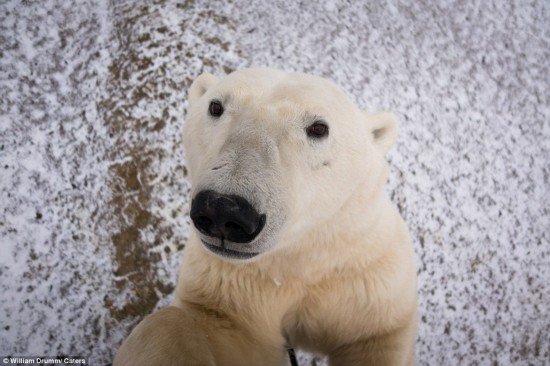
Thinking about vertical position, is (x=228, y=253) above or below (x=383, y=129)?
below

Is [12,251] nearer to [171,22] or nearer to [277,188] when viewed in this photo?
[171,22]

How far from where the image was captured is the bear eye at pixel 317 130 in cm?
176

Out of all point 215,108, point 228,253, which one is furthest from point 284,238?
A: point 215,108

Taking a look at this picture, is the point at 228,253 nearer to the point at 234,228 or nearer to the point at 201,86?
the point at 234,228

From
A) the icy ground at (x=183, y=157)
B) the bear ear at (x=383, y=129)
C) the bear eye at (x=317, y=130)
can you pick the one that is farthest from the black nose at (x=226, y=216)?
the icy ground at (x=183, y=157)

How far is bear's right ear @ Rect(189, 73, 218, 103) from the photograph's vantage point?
2232 millimetres

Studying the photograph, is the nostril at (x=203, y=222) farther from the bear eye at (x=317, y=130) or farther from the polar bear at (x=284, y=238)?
the bear eye at (x=317, y=130)

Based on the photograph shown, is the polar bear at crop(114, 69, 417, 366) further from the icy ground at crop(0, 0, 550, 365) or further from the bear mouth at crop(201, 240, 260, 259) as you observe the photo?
the icy ground at crop(0, 0, 550, 365)

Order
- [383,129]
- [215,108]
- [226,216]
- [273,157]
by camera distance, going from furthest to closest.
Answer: [383,129], [215,108], [273,157], [226,216]

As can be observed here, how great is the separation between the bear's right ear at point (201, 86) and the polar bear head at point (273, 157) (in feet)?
0.04

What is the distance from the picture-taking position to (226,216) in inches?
51.8

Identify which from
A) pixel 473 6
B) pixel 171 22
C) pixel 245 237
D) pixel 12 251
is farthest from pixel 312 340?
pixel 473 6

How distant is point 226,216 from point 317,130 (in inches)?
25.2

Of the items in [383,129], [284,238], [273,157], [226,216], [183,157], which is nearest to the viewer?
[226,216]
